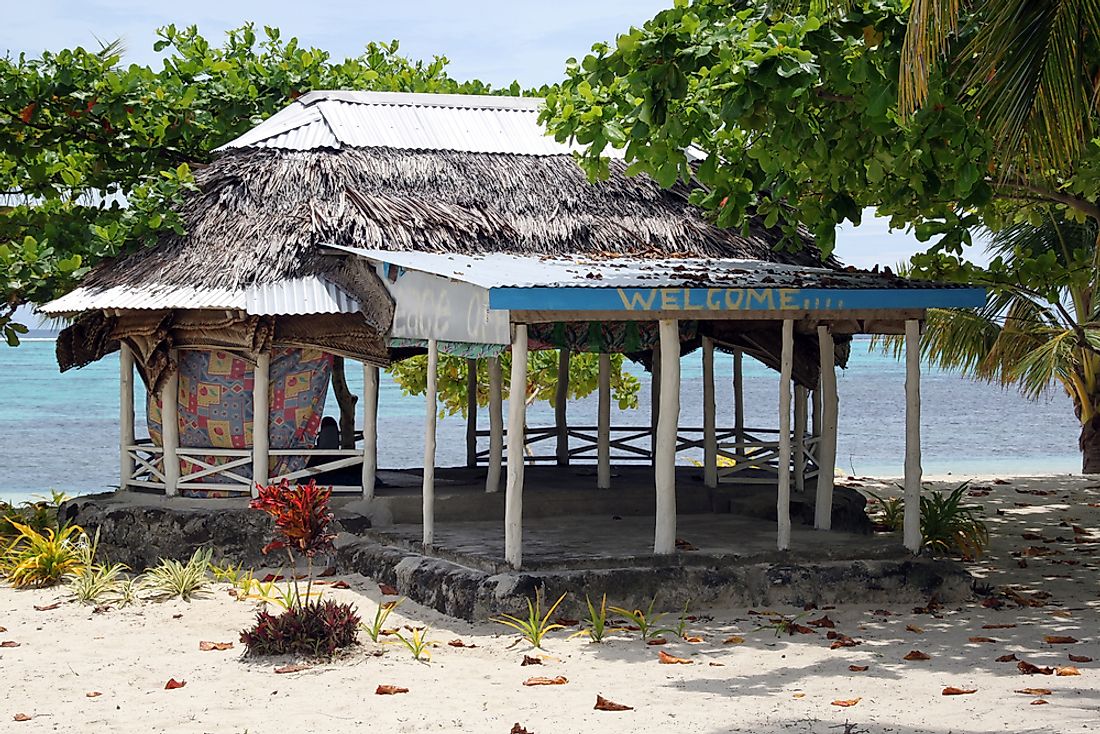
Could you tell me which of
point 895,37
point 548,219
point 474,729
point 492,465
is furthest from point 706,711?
point 548,219

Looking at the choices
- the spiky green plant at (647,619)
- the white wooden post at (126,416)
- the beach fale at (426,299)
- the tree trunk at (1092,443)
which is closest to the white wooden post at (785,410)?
the beach fale at (426,299)

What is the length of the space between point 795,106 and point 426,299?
12.1ft

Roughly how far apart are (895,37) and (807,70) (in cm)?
100

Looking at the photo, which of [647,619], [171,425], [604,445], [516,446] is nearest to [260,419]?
[171,425]

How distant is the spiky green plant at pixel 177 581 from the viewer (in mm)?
11727

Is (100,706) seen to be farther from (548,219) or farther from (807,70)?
(548,219)

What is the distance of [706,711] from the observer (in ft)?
26.0

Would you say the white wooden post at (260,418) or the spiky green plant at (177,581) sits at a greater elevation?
the white wooden post at (260,418)

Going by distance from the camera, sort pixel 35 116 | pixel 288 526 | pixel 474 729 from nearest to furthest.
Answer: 1. pixel 474 729
2. pixel 288 526
3. pixel 35 116

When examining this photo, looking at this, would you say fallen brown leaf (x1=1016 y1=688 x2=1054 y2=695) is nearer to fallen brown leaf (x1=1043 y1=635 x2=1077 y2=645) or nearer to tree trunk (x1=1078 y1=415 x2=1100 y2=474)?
fallen brown leaf (x1=1043 y1=635 x2=1077 y2=645)

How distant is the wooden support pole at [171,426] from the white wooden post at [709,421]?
199 inches

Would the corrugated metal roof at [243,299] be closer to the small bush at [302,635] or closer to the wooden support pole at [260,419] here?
the wooden support pole at [260,419]

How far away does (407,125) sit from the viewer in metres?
15.6

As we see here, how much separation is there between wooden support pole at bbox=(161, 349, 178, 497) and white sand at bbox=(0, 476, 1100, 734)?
2329 mm
